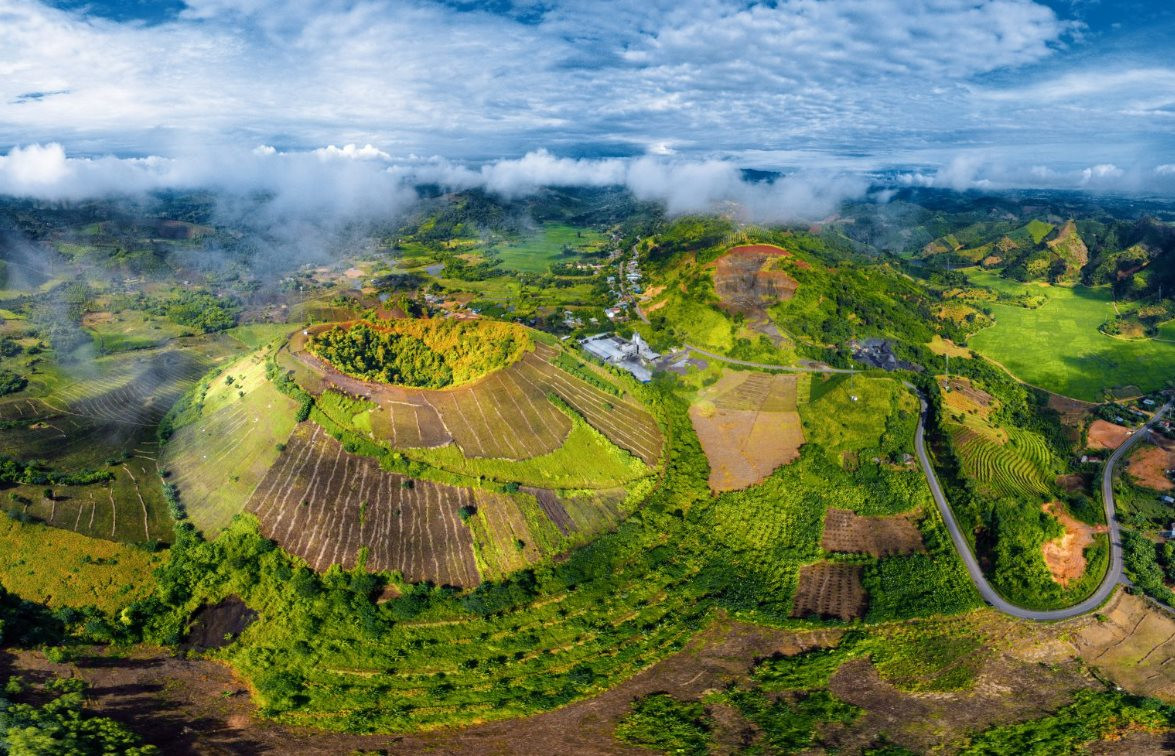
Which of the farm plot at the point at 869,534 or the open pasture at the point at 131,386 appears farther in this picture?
the open pasture at the point at 131,386

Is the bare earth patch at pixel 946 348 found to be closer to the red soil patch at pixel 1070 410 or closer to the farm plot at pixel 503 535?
the red soil patch at pixel 1070 410

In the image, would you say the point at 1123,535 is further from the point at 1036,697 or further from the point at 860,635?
the point at 860,635

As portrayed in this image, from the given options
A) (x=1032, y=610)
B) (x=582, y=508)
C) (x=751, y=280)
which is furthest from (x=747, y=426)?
(x=751, y=280)

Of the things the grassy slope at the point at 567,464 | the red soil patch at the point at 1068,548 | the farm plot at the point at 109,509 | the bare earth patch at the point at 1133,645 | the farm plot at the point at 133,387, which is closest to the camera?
the bare earth patch at the point at 1133,645

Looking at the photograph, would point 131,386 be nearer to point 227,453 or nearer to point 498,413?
point 227,453

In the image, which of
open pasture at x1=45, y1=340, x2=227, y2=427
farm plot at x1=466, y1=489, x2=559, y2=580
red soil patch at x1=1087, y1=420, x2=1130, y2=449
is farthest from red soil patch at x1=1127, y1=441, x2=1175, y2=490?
open pasture at x1=45, y1=340, x2=227, y2=427

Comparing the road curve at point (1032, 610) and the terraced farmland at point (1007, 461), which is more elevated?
the terraced farmland at point (1007, 461)

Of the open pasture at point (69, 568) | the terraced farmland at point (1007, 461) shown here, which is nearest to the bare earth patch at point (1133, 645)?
the terraced farmland at point (1007, 461)

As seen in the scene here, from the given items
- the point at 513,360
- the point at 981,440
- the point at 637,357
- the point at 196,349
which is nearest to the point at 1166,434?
the point at 981,440
